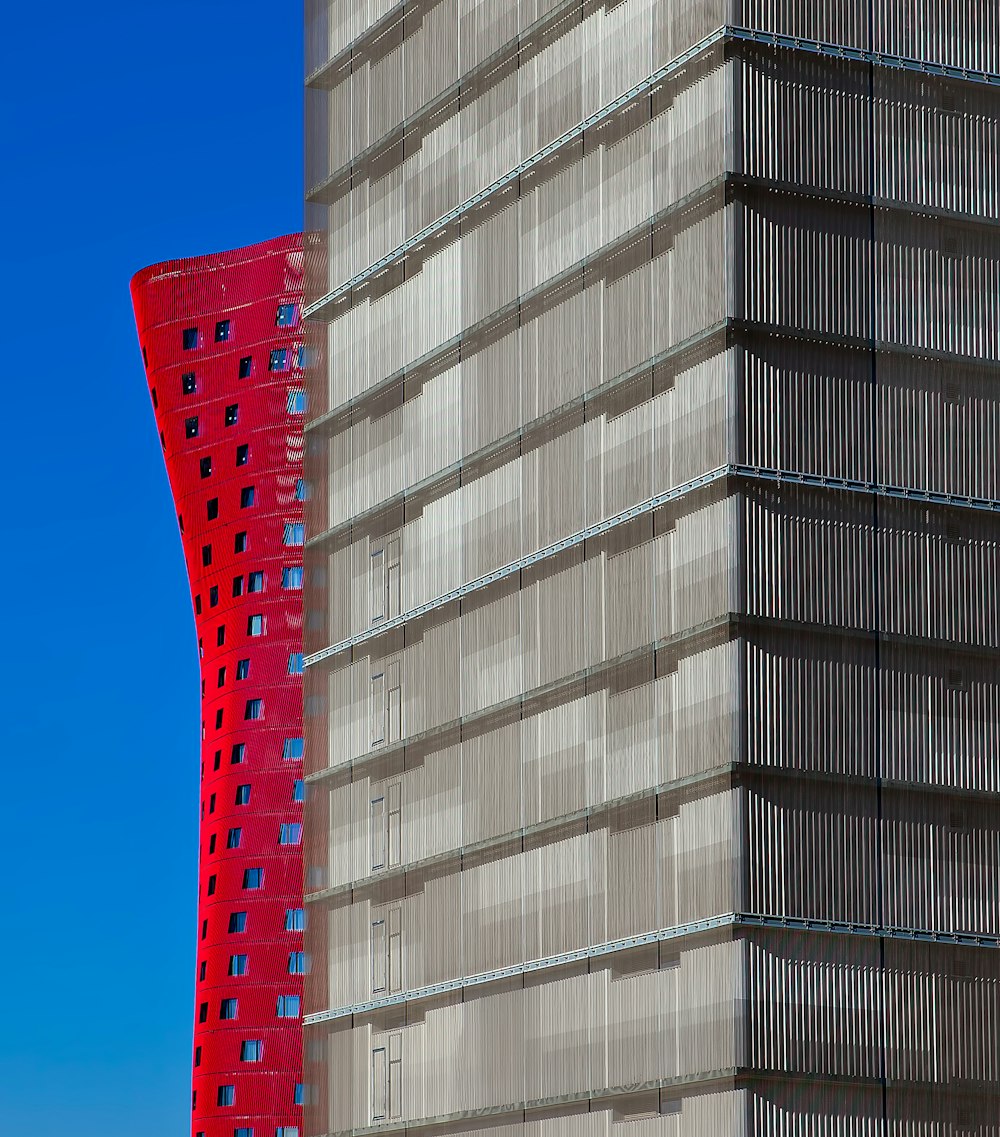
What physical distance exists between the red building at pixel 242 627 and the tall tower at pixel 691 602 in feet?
137

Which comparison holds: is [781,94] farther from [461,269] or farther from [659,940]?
[659,940]

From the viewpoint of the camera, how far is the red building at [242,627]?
8725 centimetres

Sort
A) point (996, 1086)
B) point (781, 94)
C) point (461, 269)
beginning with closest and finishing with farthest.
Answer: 1. point (996, 1086)
2. point (781, 94)
3. point (461, 269)

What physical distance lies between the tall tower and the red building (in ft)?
137

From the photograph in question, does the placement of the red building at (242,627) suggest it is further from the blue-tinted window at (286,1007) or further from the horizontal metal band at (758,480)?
the horizontal metal band at (758,480)

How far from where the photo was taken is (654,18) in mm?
40688

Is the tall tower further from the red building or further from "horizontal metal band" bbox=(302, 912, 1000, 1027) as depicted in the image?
the red building

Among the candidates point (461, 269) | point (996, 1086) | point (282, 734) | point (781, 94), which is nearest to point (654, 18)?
point (781, 94)

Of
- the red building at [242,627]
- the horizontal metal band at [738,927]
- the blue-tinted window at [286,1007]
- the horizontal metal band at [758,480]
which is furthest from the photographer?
the red building at [242,627]

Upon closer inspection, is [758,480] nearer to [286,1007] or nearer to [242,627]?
[286,1007]

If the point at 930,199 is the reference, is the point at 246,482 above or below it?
above

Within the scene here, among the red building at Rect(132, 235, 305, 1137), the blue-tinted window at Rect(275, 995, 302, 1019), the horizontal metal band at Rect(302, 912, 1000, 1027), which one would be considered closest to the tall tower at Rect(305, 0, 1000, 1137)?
the horizontal metal band at Rect(302, 912, 1000, 1027)

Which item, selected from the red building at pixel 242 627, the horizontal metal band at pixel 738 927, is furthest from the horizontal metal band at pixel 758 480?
the red building at pixel 242 627

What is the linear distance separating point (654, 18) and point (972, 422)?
26.5 feet
